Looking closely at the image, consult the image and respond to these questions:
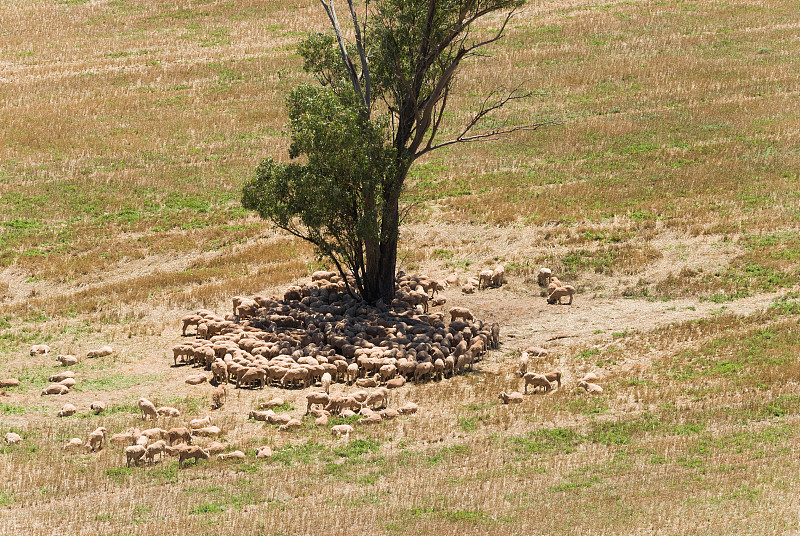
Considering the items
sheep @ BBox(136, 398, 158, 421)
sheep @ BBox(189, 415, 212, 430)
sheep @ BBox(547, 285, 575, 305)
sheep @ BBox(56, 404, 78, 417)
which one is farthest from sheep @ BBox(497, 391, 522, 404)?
sheep @ BBox(56, 404, 78, 417)

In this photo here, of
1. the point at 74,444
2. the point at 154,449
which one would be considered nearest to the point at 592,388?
the point at 154,449

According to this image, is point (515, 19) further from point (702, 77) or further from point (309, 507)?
point (309, 507)

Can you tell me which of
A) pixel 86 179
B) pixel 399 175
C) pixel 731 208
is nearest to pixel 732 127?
pixel 731 208

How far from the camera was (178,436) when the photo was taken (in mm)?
22703

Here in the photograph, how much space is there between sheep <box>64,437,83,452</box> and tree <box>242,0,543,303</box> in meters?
10.9

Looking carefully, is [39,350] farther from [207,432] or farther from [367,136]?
[367,136]

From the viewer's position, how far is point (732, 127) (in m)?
49.3

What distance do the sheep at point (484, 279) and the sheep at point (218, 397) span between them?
1243 cm

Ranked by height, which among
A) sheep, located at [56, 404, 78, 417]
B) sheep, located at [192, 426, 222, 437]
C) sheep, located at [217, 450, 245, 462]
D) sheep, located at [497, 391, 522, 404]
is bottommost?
sheep, located at [497, 391, 522, 404]

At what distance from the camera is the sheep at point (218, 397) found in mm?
25688

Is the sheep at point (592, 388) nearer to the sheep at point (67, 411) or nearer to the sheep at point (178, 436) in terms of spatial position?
the sheep at point (178, 436)

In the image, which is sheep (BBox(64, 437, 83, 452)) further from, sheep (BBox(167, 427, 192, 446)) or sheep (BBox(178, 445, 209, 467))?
sheep (BBox(178, 445, 209, 467))

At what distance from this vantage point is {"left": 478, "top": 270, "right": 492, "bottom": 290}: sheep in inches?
1390

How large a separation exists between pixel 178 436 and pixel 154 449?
883mm
